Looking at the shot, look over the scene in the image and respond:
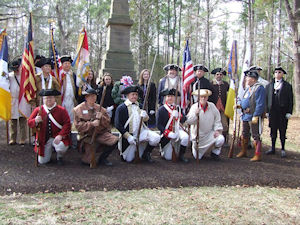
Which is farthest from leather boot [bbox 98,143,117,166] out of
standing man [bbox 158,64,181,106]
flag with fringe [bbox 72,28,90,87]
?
standing man [bbox 158,64,181,106]

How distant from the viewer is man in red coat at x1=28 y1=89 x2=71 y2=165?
17.9 ft

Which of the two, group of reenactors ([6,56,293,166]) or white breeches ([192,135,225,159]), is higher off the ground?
group of reenactors ([6,56,293,166])

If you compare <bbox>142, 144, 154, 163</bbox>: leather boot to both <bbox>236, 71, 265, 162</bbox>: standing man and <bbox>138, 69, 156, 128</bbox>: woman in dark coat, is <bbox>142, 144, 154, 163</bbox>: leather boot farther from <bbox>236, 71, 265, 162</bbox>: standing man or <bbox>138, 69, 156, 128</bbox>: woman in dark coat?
<bbox>236, 71, 265, 162</bbox>: standing man

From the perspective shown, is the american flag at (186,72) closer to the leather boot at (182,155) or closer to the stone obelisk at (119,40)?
the leather boot at (182,155)

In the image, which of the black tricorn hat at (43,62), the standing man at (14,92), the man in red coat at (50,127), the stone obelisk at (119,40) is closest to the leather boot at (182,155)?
the man in red coat at (50,127)

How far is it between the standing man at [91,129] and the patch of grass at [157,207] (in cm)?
143

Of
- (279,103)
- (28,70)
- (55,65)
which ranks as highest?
(55,65)

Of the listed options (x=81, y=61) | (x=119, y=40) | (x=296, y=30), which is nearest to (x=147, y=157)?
(x=81, y=61)

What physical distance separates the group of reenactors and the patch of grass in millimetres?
1538

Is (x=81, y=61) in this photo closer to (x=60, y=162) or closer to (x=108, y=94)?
(x=108, y=94)

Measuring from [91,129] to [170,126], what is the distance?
1.72 meters

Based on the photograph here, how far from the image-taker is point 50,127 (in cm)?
554

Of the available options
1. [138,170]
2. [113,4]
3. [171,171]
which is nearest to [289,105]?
[171,171]

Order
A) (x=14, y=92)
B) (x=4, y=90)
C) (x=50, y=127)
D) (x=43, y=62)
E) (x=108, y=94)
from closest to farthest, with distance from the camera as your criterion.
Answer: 1. (x=50, y=127)
2. (x=4, y=90)
3. (x=43, y=62)
4. (x=14, y=92)
5. (x=108, y=94)
